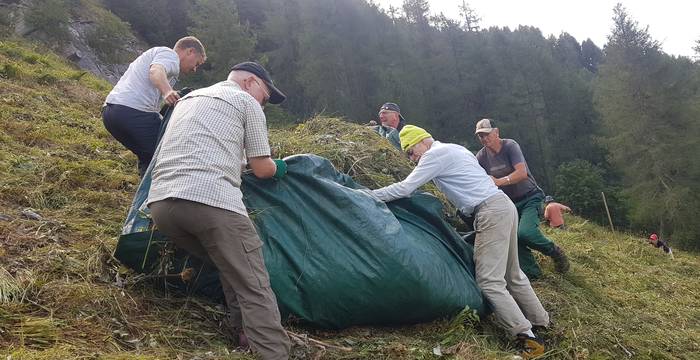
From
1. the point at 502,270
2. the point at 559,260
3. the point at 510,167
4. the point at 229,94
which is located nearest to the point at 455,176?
the point at 502,270

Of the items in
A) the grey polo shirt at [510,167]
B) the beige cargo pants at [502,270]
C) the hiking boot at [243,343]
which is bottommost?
the hiking boot at [243,343]

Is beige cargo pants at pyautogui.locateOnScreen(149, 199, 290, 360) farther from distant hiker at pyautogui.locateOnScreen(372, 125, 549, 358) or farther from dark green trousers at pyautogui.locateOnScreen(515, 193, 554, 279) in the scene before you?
dark green trousers at pyautogui.locateOnScreen(515, 193, 554, 279)

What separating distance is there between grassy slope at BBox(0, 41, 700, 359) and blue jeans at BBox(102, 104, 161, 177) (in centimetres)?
48

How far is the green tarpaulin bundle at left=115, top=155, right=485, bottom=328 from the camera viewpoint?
239 centimetres

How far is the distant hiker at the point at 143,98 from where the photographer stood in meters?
3.25

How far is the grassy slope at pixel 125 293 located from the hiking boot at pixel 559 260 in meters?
0.08

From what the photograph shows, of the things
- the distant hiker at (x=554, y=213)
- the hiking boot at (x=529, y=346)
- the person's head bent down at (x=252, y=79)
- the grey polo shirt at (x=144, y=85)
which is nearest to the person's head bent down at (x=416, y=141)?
the person's head bent down at (x=252, y=79)

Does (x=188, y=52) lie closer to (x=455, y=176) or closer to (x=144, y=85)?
(x=144, y=85)

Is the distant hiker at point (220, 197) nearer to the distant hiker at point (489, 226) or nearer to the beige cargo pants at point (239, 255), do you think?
the beige cargo pants at point (239, 255)

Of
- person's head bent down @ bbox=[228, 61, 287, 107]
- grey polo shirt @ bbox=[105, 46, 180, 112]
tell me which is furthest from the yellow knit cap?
grey polo shirt @ bbox=[105, 46, 180, 112]

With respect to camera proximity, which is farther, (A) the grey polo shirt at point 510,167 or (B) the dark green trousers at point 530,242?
(A) the grey polo shirt at point 510,167

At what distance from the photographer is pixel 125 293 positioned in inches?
92.9

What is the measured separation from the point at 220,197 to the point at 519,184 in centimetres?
291

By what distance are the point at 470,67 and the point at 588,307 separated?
3039 cm
